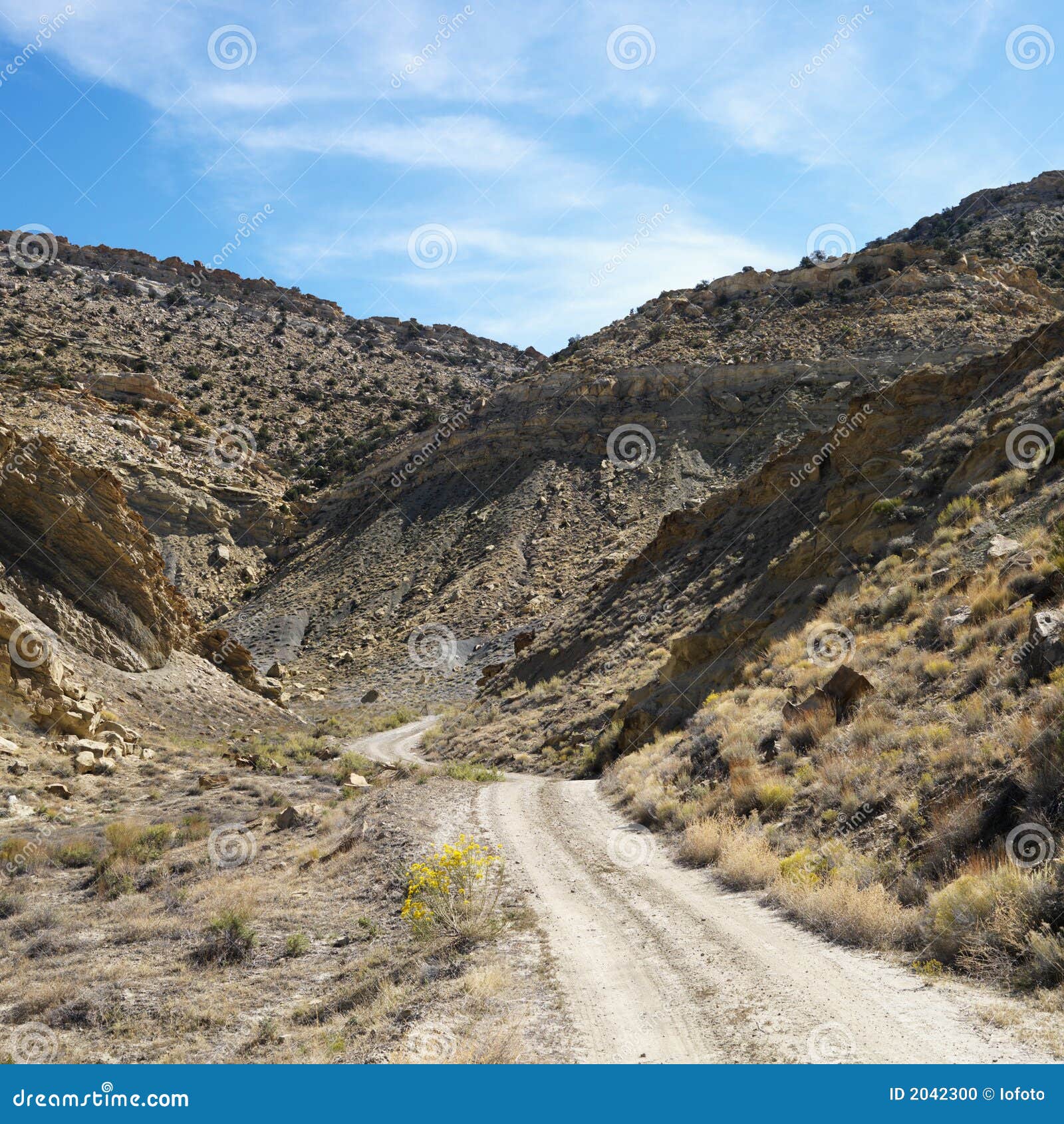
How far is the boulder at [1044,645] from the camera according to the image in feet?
25.2

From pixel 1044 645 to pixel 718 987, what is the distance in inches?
209

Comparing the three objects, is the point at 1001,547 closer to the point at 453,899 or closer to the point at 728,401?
the point at 453,899

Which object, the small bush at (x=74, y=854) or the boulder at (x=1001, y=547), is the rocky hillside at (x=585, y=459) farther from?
the small bush at (x=74, y=854)

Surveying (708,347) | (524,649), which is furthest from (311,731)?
(708,347)

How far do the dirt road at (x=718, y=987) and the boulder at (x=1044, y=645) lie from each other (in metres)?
3.85

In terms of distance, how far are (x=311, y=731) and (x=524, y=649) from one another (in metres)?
9.96

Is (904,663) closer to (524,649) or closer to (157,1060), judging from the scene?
(157,1060)

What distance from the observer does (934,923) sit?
18.2ft

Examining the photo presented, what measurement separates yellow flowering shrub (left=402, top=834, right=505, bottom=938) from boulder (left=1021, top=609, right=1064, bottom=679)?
610 centimetres

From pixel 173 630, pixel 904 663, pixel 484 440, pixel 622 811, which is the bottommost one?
pixel 622 811

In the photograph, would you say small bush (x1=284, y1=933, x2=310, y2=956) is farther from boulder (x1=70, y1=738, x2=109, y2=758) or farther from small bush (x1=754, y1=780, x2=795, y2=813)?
boulder (x1=70, y1=738, x2=109, y2=758)
